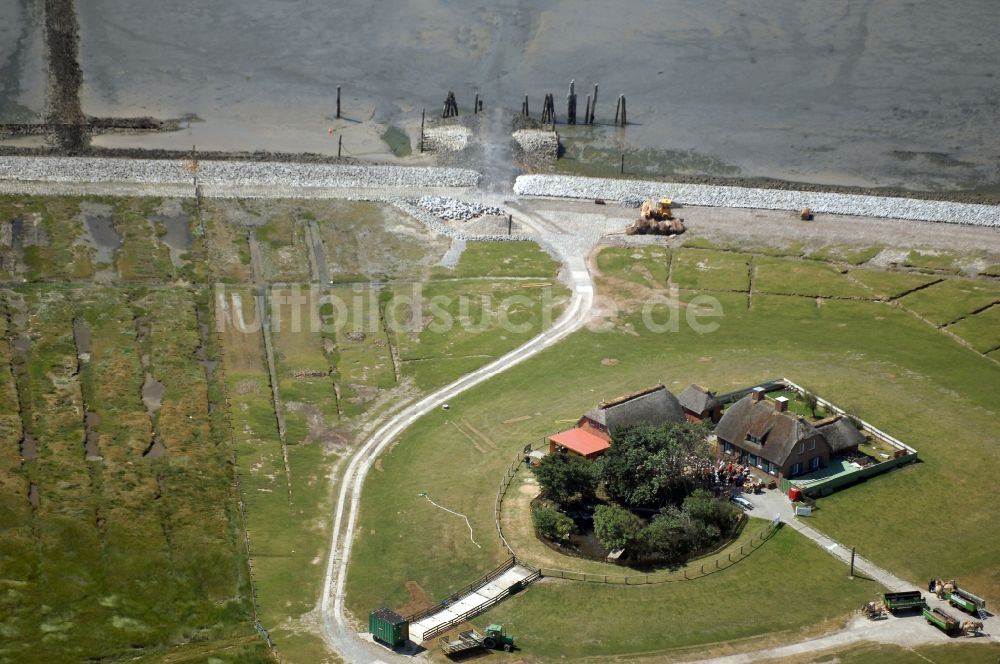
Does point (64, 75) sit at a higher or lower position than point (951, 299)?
higher

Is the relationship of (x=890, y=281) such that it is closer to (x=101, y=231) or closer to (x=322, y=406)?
(x=322, y=406)

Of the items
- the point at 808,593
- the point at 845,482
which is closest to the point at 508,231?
the point at 845,482

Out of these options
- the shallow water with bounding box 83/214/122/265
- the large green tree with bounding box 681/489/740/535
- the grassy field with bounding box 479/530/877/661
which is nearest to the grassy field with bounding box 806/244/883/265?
the large green tree with bounding box 681/489/740/535

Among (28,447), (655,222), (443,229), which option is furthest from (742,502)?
(443,229)

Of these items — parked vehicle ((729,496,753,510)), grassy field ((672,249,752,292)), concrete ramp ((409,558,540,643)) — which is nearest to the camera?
concrete ramp ((409,558,540,643))

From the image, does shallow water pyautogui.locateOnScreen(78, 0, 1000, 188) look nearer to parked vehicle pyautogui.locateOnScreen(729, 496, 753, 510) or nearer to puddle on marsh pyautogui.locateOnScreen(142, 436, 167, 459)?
puddle on marsh pyautogui.locateOnScreen(142, 436, 167, 459)

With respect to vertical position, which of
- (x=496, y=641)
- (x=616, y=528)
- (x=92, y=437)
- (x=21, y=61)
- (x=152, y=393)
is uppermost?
(x=21, y=61)

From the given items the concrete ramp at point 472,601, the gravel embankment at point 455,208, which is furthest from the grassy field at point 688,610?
the gravel embankment at point 455,208
